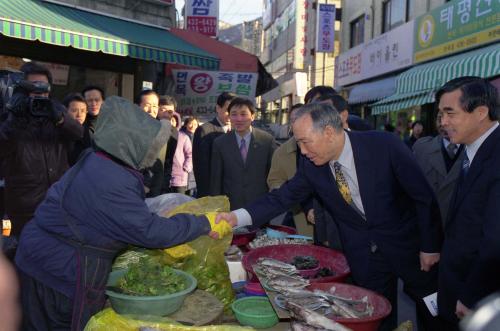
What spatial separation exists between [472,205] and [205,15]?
40.6 feet

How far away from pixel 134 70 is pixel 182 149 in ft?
12.1

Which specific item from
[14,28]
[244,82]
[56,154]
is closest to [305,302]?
[56,154]

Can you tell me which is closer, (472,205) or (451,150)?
(472,205)

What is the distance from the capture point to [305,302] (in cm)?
215

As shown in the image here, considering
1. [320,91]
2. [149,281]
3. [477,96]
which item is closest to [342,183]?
[477,96]

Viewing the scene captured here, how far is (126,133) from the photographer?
84.7 inches

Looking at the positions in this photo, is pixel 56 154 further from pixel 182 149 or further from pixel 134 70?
pixel 134 70

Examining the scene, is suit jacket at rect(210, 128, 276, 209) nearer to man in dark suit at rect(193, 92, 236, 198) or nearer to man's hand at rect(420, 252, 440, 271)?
man in dark suit at rect(193, 92, 236, 198)

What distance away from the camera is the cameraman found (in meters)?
3.49

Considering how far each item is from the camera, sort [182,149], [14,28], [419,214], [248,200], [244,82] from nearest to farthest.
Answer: [419,214] < [248,200] < [14,28] < [182,149] < [244,82]

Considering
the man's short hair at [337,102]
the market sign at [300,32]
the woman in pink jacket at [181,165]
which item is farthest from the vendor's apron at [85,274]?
the market sign at [300,32]

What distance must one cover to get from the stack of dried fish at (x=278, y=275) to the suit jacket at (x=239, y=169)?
2.07 metres

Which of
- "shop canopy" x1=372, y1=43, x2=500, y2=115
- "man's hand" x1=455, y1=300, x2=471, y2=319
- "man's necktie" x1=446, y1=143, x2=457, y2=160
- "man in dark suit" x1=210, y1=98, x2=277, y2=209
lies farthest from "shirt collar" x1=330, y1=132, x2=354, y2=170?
"shop canopy" x1=372, y1=43, x2=500, y2=115

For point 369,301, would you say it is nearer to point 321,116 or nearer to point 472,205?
point 472,205
